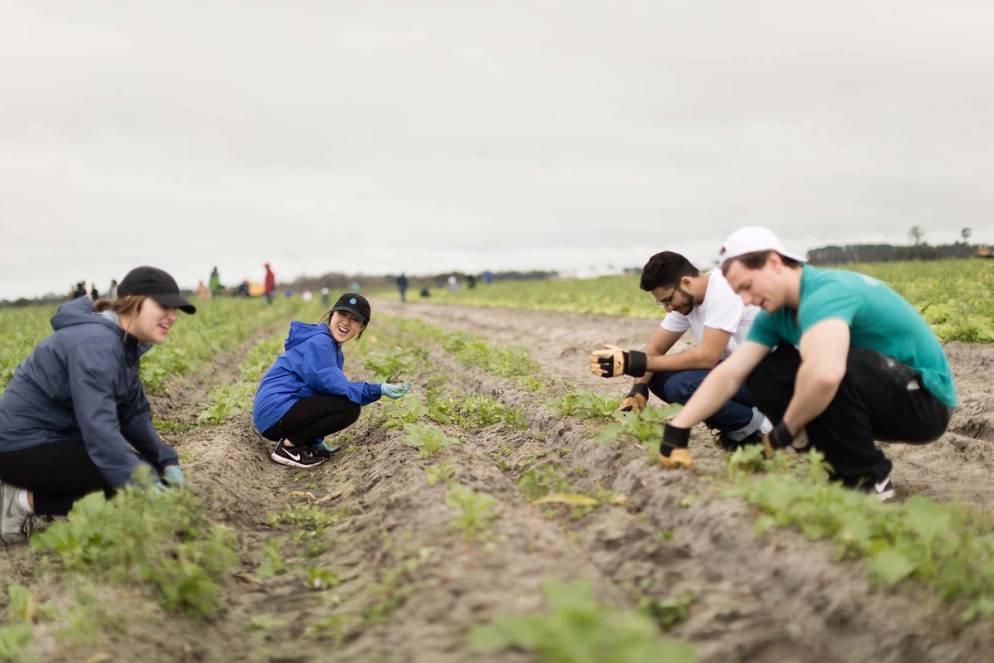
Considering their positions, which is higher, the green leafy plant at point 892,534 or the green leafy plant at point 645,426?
the green leafy plant at point 645,426

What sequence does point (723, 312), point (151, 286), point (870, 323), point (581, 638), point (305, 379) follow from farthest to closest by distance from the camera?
point (305, 379) → point (723, 312) → point (151, 286) → point (870, 323) → point (581, 638)

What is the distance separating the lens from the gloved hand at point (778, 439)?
13.1 feet

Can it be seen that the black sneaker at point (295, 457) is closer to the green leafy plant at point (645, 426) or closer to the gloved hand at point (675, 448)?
the green leafy plant at point (645, 426)

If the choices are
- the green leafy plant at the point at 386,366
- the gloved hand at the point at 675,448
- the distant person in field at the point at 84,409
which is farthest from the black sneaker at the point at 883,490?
the green leafy plant at the point at 386,366

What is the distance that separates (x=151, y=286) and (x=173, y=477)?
1081 mm

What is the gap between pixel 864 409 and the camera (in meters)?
4.05

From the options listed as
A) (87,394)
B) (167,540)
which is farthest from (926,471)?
(87,394)

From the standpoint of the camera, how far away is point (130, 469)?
4.16 metres

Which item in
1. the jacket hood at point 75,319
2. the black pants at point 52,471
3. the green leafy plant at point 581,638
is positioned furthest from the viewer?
the black pants at point 52,471

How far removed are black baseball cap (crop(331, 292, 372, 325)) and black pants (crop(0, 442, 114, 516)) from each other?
215cm

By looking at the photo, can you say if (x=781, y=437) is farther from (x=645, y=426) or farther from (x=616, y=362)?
(x=616, y=362)

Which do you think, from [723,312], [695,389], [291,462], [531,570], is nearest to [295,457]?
[291,462]

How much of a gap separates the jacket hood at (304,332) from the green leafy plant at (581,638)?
4.25 meters

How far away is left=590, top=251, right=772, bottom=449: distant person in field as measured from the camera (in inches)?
203
